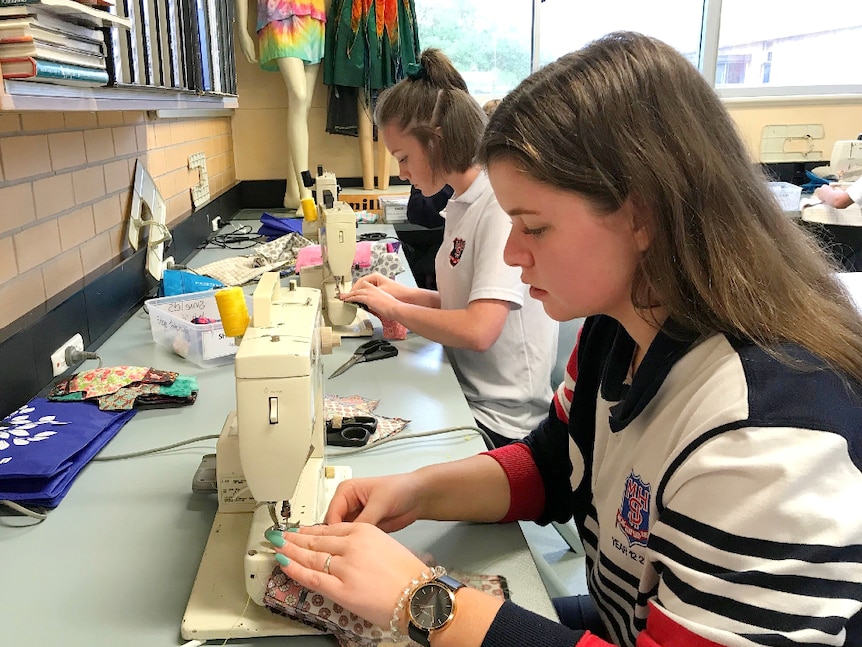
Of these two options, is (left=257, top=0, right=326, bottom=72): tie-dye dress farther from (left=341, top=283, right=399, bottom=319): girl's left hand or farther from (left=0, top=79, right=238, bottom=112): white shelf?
(left=341, top=283, right=399, bottom=319): girl's left hand

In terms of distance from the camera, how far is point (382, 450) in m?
1.14

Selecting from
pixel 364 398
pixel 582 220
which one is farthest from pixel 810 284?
pixel 364 398

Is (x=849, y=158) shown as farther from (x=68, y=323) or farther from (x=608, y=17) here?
(x=68, y=323)

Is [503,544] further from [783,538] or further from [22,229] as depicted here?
[22,229]

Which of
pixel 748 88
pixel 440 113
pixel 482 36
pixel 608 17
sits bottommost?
pixel 440 113

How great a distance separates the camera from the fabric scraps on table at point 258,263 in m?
2.17

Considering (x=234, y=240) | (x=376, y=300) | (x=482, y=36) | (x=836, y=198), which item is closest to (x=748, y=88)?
(x=836, y=198)

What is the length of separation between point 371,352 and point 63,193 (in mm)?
759

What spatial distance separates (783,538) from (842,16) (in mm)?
4489

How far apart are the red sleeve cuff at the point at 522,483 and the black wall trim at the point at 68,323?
2.72ft

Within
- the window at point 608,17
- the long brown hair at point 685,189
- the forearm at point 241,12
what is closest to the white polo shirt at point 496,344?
the long brown hair at point 685,189

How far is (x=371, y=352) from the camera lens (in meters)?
1.57

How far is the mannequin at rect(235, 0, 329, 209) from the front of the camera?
312cm

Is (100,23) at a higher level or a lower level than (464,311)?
A: higher
